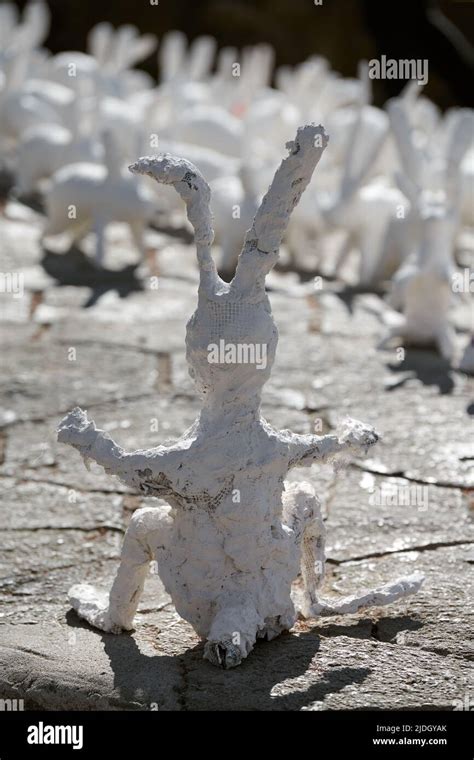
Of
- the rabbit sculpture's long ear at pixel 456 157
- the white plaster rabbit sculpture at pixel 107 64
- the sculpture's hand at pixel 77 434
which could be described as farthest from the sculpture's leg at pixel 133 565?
the white plaster rabbit sculpture at pixel 107 64

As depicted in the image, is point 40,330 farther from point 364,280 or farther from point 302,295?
point 364,280

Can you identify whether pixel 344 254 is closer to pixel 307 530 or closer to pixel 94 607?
pixel 307 530

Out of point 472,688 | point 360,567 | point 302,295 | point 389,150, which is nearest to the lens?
point 472,688

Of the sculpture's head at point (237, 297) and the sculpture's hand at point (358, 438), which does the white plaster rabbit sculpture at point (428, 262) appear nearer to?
the sculpture's hand at point (358, 438)

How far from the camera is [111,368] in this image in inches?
208

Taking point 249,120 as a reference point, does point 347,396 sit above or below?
below

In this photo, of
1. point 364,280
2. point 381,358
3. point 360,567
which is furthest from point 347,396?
point 364,280

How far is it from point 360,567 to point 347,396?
5.38 feet

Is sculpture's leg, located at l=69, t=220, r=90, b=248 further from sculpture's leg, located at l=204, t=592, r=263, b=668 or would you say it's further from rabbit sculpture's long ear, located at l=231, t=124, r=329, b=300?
sculpture's leg, located at l=204, t=592, r=263, b=668

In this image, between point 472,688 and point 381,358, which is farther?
point 381,358

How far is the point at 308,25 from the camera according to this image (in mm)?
14930

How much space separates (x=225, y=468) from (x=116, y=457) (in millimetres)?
260

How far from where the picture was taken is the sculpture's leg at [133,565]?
9.53ft

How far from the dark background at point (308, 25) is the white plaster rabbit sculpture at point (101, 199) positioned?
8.09 metres
